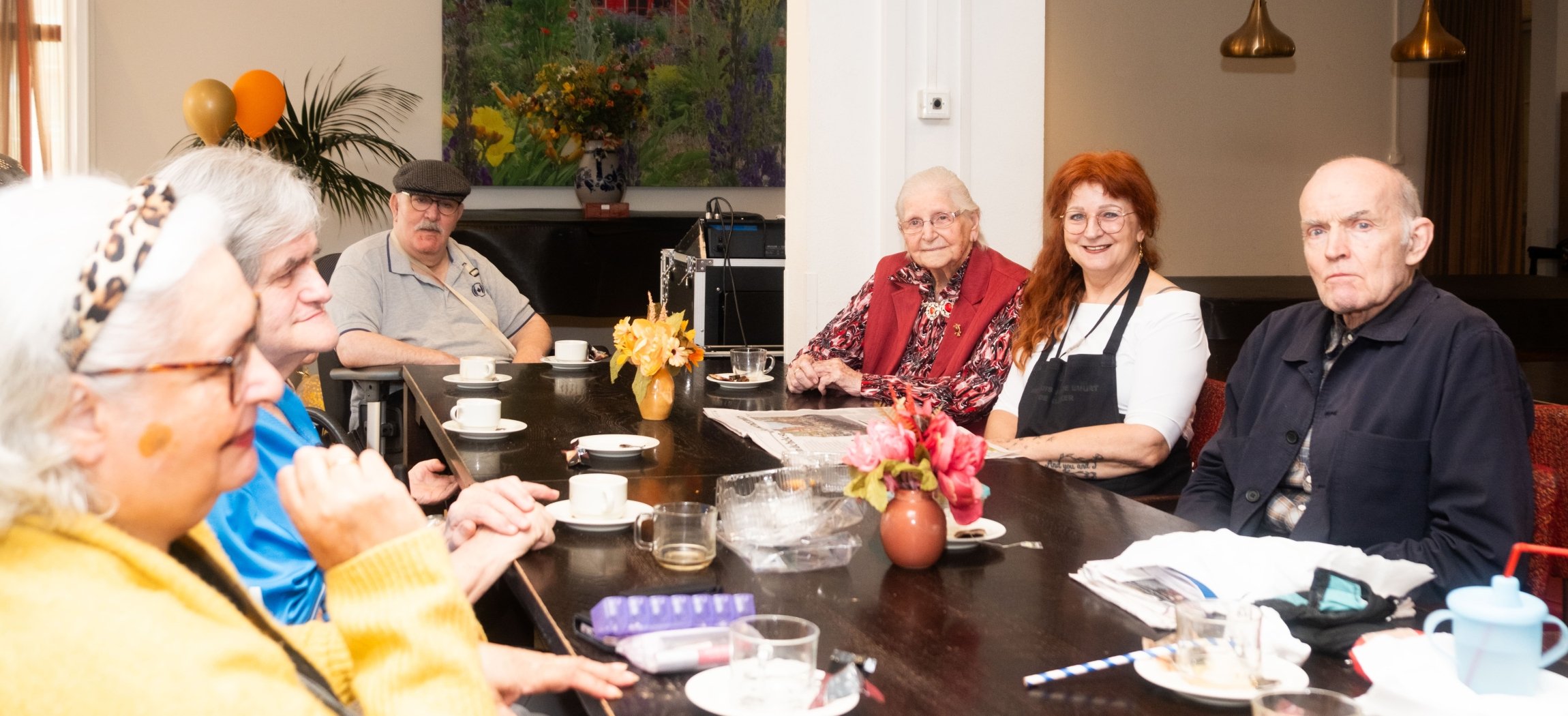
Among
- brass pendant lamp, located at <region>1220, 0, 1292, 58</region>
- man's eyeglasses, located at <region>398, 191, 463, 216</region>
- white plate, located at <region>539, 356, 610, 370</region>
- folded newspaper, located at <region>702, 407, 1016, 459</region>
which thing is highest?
brass pendant lamp, located at <region>1220, 0, 1292, 58</region>

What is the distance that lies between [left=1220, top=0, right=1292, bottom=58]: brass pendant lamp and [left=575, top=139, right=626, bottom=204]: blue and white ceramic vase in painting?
3.50 meters

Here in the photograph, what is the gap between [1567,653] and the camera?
130cm

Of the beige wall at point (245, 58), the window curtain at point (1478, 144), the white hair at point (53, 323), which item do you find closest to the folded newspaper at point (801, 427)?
the white hair at point (53, 323)

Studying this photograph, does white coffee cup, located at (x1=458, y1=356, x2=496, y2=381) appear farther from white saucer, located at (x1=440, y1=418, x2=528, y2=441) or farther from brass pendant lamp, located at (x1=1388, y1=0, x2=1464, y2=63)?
brass pendant lamp, located at (x1=1388, y1=0, x2=1464, y2=63)

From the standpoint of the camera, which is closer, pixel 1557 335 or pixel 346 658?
pixel 346 658

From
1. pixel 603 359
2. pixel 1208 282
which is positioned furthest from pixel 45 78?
pixel 1208 282

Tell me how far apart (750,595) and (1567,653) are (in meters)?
0.83

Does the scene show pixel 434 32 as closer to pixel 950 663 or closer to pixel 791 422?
pixel 791 422

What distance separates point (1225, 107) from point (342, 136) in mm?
5732

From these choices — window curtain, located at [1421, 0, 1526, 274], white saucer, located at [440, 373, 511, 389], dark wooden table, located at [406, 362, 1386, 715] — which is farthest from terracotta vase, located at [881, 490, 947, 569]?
window curtain, located at [1421, 0, 1526, 274]

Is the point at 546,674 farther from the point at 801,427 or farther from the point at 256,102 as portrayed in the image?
the point at 256,102

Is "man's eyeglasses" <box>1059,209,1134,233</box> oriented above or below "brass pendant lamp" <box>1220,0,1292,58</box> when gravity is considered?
below

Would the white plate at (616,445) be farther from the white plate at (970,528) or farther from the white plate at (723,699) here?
the white plate at (723,699)

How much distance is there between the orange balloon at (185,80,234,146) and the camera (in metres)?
6.36
